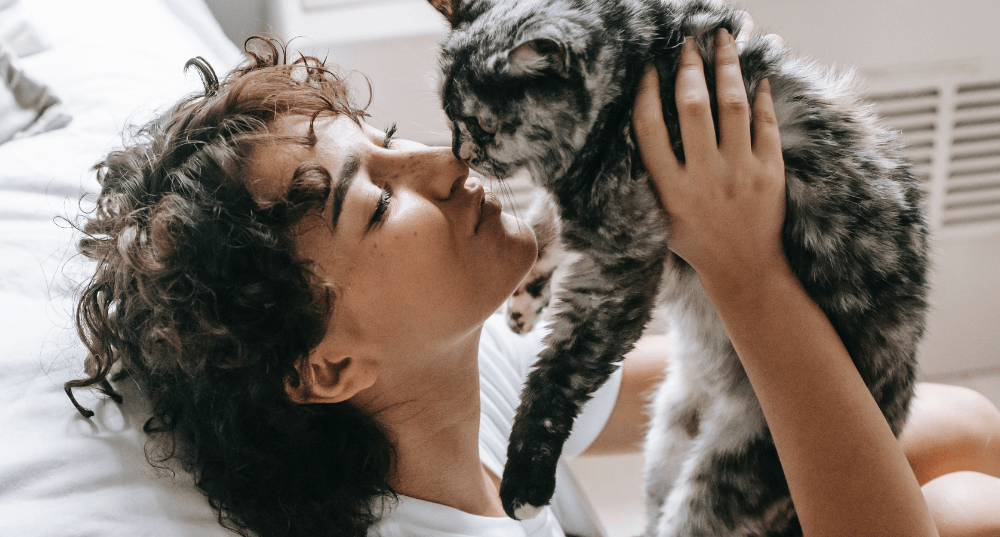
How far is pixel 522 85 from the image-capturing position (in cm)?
87

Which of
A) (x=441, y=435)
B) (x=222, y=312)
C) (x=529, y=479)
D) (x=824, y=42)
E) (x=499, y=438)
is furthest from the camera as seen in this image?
(x=824, y=42)

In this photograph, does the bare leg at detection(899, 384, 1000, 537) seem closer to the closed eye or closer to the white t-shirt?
the white t-shirt

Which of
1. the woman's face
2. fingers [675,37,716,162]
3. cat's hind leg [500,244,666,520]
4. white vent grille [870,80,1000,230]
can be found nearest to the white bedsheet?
the woman's face

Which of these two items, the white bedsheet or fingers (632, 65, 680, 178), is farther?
fingers (632, 65, 680, 178)

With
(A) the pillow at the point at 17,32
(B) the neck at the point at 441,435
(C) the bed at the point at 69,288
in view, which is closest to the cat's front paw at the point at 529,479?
(B) the neck at the point at 441,435

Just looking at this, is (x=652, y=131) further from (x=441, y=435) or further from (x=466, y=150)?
(x=441, y=435)

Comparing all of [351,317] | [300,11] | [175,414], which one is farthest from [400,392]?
[300,11]

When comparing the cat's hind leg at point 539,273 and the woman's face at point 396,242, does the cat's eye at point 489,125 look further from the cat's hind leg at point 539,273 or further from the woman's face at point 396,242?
the cat's hind leg at point 539,273

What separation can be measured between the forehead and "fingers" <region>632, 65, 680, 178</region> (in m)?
0.41

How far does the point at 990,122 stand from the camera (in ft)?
5.76

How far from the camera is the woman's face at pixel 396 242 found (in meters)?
0.83

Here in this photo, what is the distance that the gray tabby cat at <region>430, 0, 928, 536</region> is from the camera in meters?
0.90

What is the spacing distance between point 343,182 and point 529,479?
509mm

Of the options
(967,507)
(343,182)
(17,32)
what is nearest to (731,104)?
(343,182)
